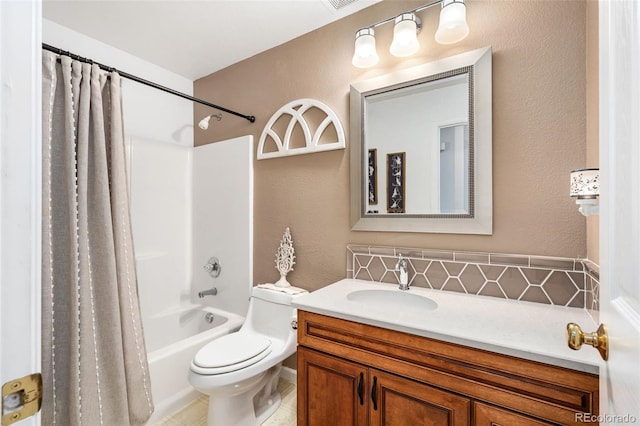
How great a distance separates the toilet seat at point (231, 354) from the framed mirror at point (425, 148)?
2.88 feet

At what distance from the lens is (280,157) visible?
2.15 meters

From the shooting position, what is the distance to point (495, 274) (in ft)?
4.54

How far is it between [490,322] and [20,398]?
125 centimetres

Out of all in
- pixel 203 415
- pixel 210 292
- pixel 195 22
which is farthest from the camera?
pixel 210 292

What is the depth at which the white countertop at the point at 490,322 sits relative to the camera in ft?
2.79

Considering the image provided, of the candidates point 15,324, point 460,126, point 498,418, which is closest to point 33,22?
point 15,324

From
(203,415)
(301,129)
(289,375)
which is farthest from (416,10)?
(203,415)

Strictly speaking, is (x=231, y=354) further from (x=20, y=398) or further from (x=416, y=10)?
(x=416, y=10)

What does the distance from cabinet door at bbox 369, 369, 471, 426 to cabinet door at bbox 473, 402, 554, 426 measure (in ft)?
0.08

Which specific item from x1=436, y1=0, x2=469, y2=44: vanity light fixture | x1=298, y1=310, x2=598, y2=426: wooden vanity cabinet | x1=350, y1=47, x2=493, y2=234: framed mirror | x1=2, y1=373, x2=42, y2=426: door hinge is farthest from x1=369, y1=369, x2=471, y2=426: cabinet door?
x1=436, y1=0, x2=469, y2=44: vanity light fixture

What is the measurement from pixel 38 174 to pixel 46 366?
1.12 m

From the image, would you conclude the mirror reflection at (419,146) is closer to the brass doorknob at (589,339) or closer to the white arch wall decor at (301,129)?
the white arch wall decor at (301,129)

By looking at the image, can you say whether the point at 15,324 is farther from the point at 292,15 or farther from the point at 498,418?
the point at 292,15

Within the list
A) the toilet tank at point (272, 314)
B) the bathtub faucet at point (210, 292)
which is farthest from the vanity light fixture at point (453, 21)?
the bathtub faucet at point (210, 292)
